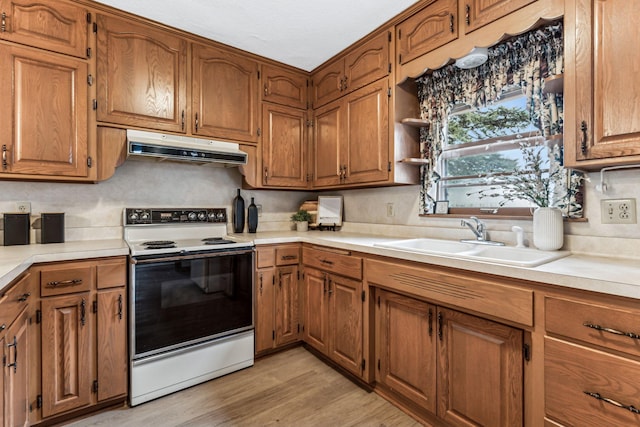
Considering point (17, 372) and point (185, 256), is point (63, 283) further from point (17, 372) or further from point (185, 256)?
point (185, 256)

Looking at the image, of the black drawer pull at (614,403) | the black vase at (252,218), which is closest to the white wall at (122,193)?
the black vase at (252,218)

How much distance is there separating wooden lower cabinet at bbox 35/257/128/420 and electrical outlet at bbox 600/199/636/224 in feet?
8.48

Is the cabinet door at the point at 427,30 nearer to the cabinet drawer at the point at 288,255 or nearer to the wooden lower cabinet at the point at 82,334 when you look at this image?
the cabinet drawer at the point at 288,255

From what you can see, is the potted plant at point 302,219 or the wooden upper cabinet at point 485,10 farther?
the potted plant at point 302,219

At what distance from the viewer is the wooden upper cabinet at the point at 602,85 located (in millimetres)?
1234

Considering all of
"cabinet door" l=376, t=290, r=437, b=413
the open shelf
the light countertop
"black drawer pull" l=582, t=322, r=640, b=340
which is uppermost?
the open shelf

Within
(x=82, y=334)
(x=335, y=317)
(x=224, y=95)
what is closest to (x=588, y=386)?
(x=335, y=317)

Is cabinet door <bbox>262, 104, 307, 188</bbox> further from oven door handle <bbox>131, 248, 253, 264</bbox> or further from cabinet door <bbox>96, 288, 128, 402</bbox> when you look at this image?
cabinet door <bbox>96, 288, 128, 402</bbox>

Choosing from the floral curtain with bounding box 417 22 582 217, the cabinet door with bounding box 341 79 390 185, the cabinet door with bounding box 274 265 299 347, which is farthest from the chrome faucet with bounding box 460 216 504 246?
the cabinet door with bounding box 274 265 299 347

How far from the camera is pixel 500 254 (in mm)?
1757

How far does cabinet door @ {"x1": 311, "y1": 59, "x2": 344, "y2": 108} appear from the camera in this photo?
2691mm

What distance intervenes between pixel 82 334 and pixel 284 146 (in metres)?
2.00

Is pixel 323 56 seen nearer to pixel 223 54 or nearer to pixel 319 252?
pixel 223 54

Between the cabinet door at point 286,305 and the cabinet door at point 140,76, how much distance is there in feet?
4.51
